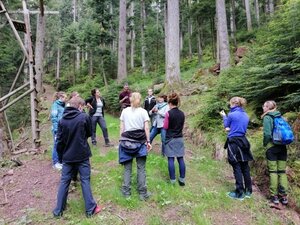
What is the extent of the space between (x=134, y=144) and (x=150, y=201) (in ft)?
3.57

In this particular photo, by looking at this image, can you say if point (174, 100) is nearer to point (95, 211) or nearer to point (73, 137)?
point (73, 137)

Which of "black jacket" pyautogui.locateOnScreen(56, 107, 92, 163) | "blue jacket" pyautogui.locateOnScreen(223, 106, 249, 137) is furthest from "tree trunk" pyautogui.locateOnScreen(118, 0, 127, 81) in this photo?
"black jacket" pyautogui.locateOnScreen(56, 107, 92, 163)

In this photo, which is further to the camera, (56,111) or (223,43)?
(223,43)

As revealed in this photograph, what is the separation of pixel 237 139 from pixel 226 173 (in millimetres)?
1681

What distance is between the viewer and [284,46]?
793 centimetres

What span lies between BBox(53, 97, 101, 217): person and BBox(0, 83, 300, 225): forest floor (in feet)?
0.74

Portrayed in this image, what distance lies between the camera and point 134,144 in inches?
205

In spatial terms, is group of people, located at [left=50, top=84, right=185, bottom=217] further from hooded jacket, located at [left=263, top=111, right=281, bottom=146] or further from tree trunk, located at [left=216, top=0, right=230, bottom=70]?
tree trunk, located at [left=216, top=0, right=230, bottom=70]

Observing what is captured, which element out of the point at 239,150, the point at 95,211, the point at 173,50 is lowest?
the point at 95,211

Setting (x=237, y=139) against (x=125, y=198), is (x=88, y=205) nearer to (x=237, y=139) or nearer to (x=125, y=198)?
(x=125, y=198)

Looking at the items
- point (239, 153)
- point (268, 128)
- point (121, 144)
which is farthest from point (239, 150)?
point (121, 144)

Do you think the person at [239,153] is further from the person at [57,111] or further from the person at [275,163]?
the person at [57,111]

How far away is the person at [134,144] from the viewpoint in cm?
522

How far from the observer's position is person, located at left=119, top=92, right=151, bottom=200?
5.22 m
